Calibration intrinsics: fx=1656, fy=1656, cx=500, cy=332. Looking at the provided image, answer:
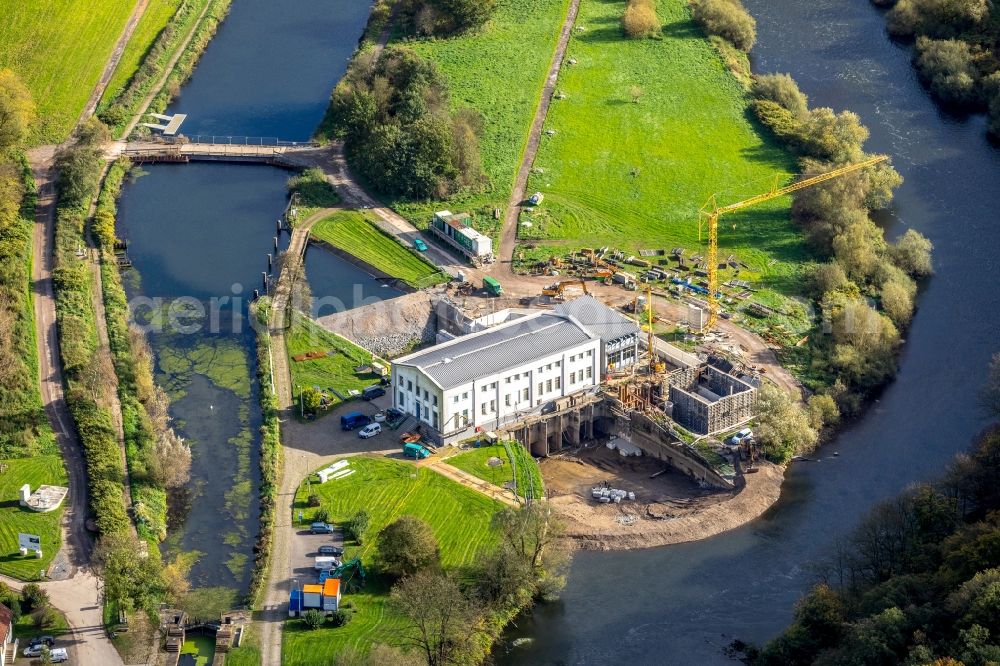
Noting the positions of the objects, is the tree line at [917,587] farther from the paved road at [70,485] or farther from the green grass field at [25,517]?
the green grass field at [25,517]

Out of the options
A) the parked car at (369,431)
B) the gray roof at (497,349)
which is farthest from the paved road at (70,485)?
the gray roof at (497,349)

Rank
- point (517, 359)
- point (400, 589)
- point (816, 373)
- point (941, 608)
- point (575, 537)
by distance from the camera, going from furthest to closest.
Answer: point (816, 373)
point (517, 359)
point (575, 537)
point (400, 589)
point (941, 608)

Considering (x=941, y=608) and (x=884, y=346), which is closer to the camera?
(x=941, y=608)

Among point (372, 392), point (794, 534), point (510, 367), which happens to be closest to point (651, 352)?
point (510, 367)

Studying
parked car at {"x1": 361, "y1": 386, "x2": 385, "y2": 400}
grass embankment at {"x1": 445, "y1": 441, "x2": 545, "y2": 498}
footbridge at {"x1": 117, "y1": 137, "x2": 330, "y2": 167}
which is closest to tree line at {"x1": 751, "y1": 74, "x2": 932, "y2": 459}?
grass embankment at {"x1": 445, "y1": 441, "x2": 545, "y2": 498}

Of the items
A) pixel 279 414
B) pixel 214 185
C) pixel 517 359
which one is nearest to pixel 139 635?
pixel 279 414

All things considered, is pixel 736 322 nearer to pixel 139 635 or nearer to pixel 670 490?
pixel 670 490

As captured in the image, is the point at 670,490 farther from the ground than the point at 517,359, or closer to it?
closer to it

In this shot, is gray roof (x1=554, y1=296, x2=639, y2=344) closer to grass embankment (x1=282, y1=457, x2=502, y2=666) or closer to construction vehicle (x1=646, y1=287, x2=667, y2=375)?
construction vehicle (x1=646, y1=287, x2=667, y2=375)
